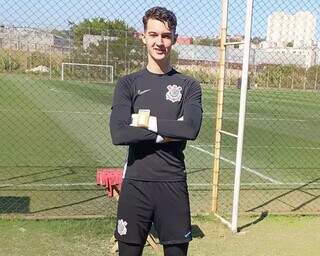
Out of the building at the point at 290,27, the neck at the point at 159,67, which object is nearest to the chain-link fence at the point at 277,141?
the building at the point at 290,27

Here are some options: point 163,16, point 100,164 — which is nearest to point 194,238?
point 163,16

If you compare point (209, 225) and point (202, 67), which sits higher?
point (202, 67)

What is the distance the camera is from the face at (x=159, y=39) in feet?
10.8

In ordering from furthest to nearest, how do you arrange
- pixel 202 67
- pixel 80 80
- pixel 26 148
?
1. pixel 80 80
2. pixel 26 148
3. pixel 202 67

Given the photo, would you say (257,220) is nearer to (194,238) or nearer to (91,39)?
(194,238)

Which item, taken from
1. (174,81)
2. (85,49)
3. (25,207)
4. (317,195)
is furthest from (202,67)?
(174,81)

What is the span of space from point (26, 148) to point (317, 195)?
6388 mm

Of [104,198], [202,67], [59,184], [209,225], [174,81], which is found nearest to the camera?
[174,81]

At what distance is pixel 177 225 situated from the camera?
3379mm

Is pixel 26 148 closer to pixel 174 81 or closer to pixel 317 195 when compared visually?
pixel 317 195

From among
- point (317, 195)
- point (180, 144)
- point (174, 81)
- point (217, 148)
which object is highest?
point (174, 81)

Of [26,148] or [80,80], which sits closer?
[26,148]

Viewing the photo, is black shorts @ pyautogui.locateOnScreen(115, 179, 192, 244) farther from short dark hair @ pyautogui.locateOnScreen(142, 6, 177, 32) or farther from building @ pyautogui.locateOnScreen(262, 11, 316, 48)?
building @ pyautogui.locateOnScreen(262, 11, 316, 48)

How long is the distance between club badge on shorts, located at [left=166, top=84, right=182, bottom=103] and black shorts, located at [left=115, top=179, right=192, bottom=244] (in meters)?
0.52
